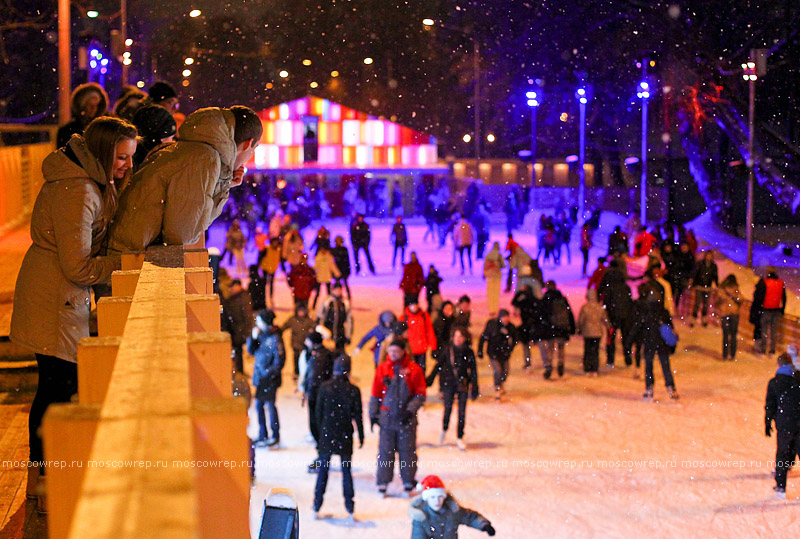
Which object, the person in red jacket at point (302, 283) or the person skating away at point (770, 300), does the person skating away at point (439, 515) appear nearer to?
the person in red jacket at point (302, 283)

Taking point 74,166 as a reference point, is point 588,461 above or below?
below

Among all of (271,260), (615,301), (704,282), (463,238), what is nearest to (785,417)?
(615,301)

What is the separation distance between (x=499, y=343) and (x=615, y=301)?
2941 mm

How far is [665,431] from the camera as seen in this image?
34.2ft

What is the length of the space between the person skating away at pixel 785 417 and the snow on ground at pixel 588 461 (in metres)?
0.23

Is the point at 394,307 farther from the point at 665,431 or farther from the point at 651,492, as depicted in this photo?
the point at 651,492

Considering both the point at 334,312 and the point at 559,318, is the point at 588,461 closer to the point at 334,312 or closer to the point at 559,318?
the point at 559,318

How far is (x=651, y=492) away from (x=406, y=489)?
7.37 feet

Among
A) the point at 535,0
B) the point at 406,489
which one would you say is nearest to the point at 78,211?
the point at 406,489

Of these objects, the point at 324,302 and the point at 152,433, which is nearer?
the point at 152,433

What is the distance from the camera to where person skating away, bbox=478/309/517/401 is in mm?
11430

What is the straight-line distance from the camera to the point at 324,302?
12.7m

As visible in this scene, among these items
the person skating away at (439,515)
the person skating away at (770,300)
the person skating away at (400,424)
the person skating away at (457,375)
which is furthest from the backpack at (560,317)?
the person skating away at (439,515)

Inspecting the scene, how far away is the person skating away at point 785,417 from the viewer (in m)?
8.58
